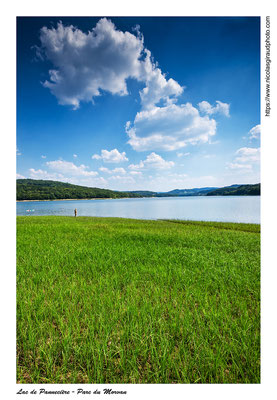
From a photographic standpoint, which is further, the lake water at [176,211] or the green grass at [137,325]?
the lake water at [176,211]

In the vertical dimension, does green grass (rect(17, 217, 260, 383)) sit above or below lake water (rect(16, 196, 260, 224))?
above

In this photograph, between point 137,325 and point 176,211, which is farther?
point 176,211

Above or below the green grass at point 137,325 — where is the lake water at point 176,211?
below

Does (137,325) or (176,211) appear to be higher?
(137,325)

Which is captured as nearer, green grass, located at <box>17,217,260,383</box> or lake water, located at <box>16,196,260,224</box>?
green grass, located at <box>17,217,260,383</box>
